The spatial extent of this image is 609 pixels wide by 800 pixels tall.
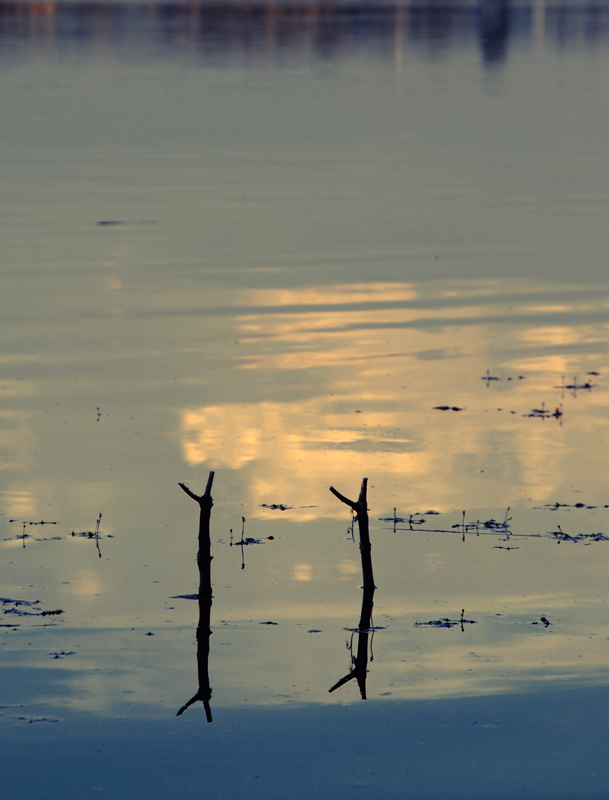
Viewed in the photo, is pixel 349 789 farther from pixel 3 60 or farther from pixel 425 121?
pixel 3 60

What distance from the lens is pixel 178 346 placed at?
99.9ft

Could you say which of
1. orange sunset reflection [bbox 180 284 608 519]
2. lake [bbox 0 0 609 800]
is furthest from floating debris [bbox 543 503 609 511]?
orange sunset reflection [bbox 180 284 608 519]

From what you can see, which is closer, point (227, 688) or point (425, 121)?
point (227, 688)

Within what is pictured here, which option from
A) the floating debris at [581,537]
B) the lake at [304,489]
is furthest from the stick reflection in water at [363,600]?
the floating debris at [581,537]

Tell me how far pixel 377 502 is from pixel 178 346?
10557 millimetres

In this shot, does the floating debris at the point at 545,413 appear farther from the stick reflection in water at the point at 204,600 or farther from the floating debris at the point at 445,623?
the stick reflection in water at the point at 204,600

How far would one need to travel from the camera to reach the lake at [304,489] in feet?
47.9

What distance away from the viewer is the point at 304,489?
844 inches

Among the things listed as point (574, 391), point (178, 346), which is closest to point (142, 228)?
point (178, 346)

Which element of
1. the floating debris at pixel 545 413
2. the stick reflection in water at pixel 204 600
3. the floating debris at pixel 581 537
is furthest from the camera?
the floating debris at pixel 545 413

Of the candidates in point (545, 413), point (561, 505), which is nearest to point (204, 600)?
point (561, 505)

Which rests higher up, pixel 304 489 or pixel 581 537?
pixel 581 537

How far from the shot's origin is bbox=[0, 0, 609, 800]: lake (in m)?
14.6

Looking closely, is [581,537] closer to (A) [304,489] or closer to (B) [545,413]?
(A) [304,489]
